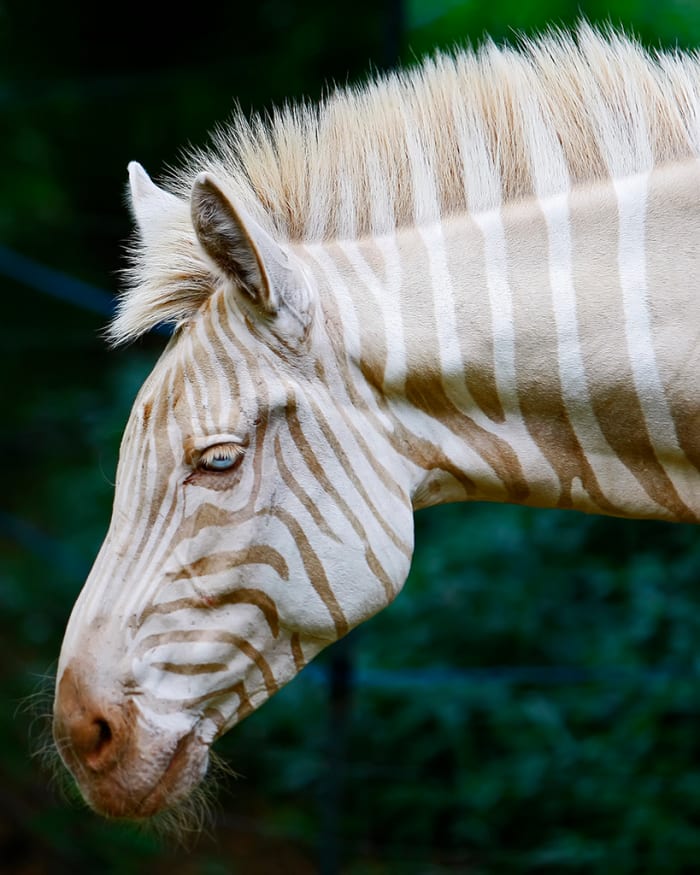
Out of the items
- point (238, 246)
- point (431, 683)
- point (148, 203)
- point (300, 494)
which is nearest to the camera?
point (238, 246)

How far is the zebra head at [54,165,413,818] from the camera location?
172 cm

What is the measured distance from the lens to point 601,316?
1743mm

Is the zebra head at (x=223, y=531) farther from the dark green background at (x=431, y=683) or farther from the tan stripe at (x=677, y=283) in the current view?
the dark green background at (x=431, y=683)

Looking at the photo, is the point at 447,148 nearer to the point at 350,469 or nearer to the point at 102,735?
the point at 350,469

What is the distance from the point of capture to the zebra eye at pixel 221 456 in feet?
5.59

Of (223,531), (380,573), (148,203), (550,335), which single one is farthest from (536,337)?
(148,203)

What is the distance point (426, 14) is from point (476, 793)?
3034 mm

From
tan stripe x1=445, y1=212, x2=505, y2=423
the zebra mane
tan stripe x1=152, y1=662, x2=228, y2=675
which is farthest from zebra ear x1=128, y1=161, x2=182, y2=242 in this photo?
tan stripe x1=152, y1=662, x2=228, y2=675

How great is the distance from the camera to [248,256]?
1656 mm

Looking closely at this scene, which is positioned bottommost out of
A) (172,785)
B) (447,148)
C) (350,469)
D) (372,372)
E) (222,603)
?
(172,785)

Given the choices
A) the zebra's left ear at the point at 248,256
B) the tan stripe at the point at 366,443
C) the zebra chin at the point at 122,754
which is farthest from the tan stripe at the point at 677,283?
the zebra chin at the point at 122,754

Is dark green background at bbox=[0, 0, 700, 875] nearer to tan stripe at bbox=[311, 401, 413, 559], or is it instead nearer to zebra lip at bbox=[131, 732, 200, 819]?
zebra lip at bbox=[131, 732, 200, 819]

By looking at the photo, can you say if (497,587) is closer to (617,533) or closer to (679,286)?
(617,533)

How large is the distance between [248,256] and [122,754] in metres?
0.87
